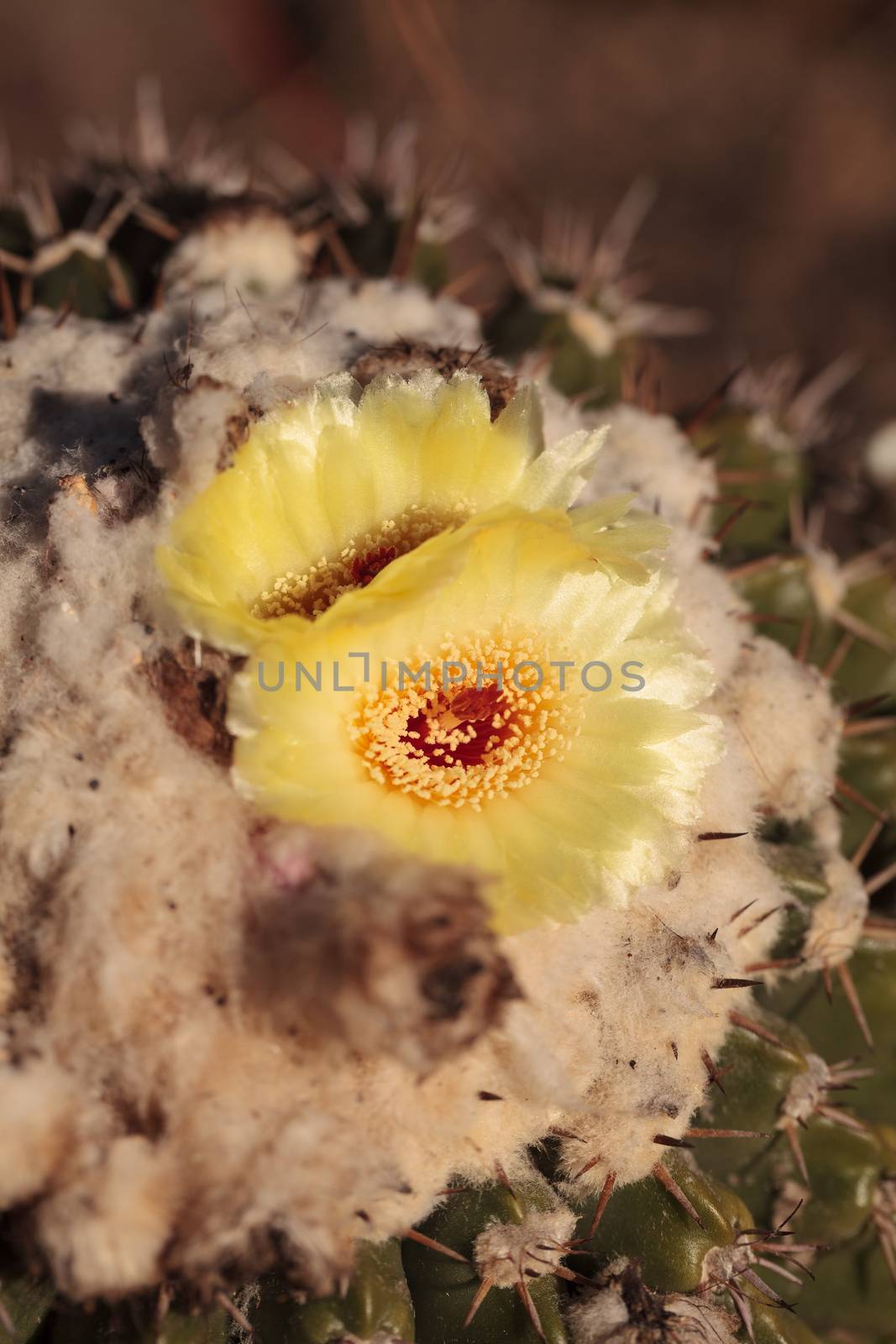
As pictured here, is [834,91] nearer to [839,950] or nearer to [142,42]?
[142,42]

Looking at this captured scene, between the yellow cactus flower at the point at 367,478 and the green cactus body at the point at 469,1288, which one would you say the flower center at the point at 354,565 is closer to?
the yellow cactus flower at the point at 367,478

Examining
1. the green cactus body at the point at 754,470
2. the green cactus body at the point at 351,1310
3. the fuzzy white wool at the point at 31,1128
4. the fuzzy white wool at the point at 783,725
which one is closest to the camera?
the fuzzy white wool at the point at 31,1128

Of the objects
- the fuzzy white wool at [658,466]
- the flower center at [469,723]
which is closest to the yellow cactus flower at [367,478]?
the flower center at [469,723]

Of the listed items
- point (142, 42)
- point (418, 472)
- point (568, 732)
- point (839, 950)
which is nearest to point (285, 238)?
point (418, 472)

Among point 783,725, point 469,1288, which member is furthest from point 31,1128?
point 783,725

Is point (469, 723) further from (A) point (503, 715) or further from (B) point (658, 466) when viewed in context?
(B) point (658, 466)

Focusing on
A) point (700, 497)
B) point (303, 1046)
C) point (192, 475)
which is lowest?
point (303, 1046)

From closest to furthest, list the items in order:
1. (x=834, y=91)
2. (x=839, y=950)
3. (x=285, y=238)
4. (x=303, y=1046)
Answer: (x=303, y=1046) → (x=839, y=950) → (x=285, y=238) → (x=834, y=91)
